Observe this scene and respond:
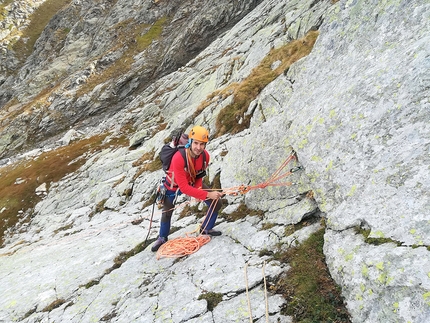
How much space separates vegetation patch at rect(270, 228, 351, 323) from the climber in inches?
120

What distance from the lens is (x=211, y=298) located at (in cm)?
691

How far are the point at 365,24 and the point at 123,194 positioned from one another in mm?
19527

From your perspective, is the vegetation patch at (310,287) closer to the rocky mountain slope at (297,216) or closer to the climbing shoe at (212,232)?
the rocky mountain slope at (297,216)

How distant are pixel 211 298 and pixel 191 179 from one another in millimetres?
3813

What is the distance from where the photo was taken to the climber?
8430 mm

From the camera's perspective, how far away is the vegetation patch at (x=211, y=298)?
6694mm

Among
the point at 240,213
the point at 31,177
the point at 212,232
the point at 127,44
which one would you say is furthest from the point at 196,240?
the point at 127,44

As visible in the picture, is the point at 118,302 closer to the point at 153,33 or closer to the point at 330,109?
the point at 330,109

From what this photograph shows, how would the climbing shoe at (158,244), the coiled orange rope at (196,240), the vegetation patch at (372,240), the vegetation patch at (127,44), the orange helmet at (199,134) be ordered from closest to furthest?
the vegetation patch at (372,240), the orange helmet at (199,134), the coiled orange rope at (196,240), the climbing shoe at (158,244), the vegetation patch at (127,44)

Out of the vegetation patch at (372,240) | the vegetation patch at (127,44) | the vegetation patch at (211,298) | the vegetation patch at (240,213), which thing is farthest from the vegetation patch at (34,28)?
the vegetation patch at (372,240)

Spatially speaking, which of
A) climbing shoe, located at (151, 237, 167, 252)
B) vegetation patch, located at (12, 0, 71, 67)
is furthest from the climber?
vegetation patch, located at (12, 0, 71, 67)

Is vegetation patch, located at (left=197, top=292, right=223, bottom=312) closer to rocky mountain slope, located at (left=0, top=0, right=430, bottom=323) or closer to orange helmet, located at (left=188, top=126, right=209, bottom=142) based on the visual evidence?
rocky mountain slope, located at (left=0, top=0, right=430, bottom=323)

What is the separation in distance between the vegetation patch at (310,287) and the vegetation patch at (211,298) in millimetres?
1355

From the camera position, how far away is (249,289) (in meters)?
6.70
